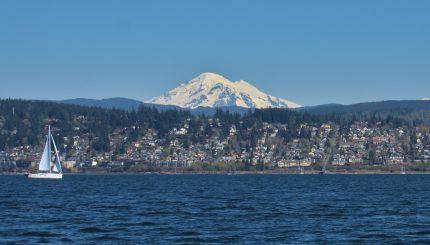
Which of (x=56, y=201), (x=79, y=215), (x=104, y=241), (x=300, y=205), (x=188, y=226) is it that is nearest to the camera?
(x=104, y=241)

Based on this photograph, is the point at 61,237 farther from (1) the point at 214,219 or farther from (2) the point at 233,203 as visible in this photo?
(2) the point at 233,203

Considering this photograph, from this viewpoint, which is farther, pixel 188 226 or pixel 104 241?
pixel 188 226

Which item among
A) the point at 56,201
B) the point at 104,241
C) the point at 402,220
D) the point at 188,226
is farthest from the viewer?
the point at 56,201

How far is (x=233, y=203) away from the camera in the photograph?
101m

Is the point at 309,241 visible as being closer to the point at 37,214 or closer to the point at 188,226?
the point at 188,226

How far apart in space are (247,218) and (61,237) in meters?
18.9

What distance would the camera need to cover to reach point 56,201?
107 meters

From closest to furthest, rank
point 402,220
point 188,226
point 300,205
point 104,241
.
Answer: point 104,241 < point 188,226 < point 402,220 < point 300,205

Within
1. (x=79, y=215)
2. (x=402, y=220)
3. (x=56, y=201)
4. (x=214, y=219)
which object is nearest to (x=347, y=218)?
(x=402, y=220)

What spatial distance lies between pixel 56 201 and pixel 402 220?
140ft

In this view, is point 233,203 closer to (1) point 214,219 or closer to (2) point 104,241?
(1) point 214,219

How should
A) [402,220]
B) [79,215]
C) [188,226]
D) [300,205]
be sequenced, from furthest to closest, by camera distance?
[300,205], [79,215], [402,220], [188,226]

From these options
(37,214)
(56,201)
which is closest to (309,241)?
(37,214)

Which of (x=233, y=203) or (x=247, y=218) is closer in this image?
(x=247, y=218)
